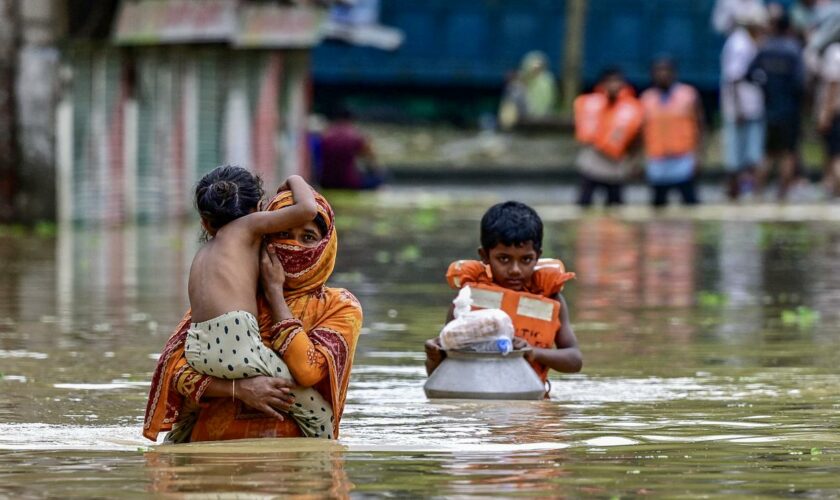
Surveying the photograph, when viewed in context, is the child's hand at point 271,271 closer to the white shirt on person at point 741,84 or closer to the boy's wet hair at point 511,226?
the boy's wet hair at point 511,226

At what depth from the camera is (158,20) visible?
834 inches

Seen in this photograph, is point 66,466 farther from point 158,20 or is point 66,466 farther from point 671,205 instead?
point 671,205

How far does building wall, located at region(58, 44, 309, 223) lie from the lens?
20922 millimetres

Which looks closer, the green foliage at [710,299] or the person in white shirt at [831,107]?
the green foliage at [710,299]

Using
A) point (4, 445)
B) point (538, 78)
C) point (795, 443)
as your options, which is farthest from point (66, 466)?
point (538, 78)

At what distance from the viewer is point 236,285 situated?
6941mm

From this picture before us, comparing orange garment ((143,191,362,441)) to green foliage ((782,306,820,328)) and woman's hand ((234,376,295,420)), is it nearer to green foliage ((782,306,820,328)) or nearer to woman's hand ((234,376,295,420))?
woman's hand ((234,376,295,420))

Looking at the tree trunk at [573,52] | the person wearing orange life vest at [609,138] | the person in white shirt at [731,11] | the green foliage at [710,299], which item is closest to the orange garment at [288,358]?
the green foliage at [710,299]

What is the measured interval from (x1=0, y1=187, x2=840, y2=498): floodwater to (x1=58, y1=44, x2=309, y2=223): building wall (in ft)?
6.15

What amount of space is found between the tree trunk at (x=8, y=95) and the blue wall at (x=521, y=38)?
19321 millimetres

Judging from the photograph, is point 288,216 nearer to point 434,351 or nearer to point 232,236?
point 232,236

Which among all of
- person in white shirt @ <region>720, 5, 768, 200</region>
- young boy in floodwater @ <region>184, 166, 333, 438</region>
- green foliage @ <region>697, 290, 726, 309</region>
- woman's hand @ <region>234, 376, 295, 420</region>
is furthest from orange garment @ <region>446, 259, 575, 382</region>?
person in white shirt @ <region>720, 5, 768, 200</region>

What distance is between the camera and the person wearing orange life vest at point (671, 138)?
26484 mm

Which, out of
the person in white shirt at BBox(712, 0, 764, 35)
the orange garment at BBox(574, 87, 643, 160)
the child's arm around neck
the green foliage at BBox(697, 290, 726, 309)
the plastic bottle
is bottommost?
the green foliage at BBox(697, 290, 726, 309)
